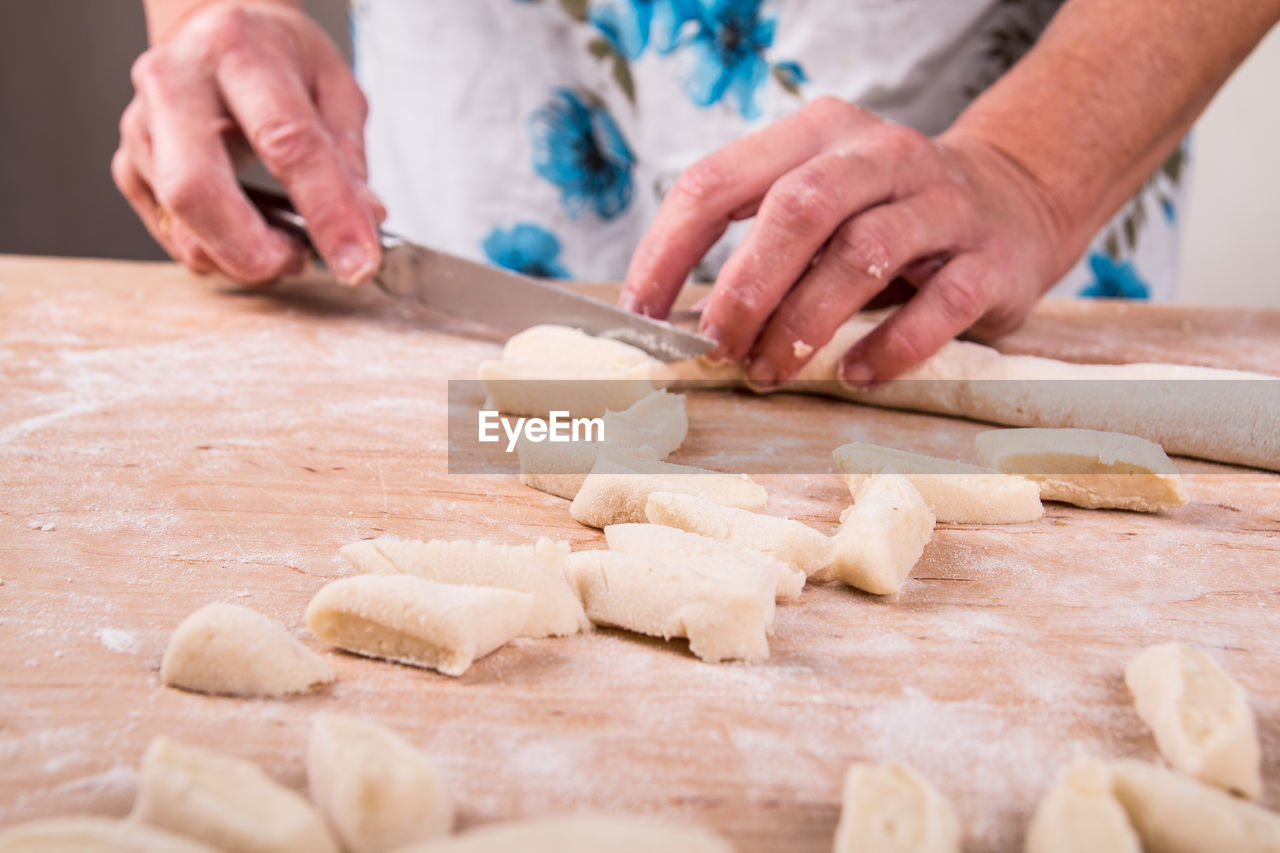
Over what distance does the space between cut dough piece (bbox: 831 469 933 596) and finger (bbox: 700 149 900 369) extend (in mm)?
565

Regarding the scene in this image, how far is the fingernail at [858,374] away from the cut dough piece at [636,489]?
21.9 inches

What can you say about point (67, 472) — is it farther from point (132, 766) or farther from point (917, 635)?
point (917, 635)

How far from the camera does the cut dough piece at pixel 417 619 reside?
2.84 ft

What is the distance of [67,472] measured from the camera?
1320mm

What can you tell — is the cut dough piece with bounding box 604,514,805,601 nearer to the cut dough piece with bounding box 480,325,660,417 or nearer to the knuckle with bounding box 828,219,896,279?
the cut dough piece with bounding box 480,325,660,417

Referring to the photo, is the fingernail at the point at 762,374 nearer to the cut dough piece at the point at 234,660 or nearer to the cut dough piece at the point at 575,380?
the cut dough piece at the point at 575,380

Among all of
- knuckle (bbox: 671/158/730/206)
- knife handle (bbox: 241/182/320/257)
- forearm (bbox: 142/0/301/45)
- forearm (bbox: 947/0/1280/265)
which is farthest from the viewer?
forearm (bbox: 142/0/301/45)

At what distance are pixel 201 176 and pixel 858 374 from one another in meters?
1.51

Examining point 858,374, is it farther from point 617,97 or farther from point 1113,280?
point 1113,280

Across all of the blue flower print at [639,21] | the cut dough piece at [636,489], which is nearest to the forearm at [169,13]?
the blue flower print at [639,21]

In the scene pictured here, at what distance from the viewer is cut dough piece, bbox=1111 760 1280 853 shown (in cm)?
65

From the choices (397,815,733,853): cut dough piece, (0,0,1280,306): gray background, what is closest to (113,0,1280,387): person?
(397,815,733,853): cut dough piece

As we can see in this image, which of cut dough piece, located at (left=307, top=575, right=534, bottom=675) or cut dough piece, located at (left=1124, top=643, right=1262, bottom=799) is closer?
cut dough piece, located at (left=1124, top=643, right=1262, bottom=799)

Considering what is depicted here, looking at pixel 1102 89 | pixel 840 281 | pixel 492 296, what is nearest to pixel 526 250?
pixel 492 296
